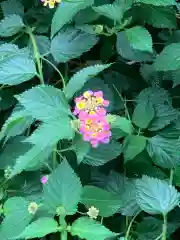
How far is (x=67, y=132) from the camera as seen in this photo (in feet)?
2.69

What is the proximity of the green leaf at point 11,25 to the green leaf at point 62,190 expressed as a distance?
13.4 inches

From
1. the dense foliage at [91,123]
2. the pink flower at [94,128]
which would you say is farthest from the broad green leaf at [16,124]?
the pink flower at [94,128]

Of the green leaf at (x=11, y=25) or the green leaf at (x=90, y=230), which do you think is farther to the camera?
the green leaf at (x=11, y=25)

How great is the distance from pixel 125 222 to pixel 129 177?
0.08 meters

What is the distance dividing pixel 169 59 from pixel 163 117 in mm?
105

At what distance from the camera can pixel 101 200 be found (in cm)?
92

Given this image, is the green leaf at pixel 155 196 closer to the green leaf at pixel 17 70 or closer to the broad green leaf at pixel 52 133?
the broad green leaf at pixel 52 133

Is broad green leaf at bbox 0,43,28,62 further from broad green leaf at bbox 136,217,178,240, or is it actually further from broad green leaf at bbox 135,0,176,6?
broad green leaf at bbox 136,217,178,240

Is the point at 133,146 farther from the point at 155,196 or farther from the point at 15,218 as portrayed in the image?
the point at 15,218

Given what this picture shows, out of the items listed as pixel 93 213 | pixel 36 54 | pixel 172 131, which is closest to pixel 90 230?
pixel 93 213

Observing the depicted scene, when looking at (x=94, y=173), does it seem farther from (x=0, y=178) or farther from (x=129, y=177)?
(x=0, y=178)

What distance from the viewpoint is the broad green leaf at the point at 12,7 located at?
1128 millimetres

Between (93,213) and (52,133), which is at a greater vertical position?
(52,133)

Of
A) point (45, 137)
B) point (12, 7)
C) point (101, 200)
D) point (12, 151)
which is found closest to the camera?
point (45, 137)
